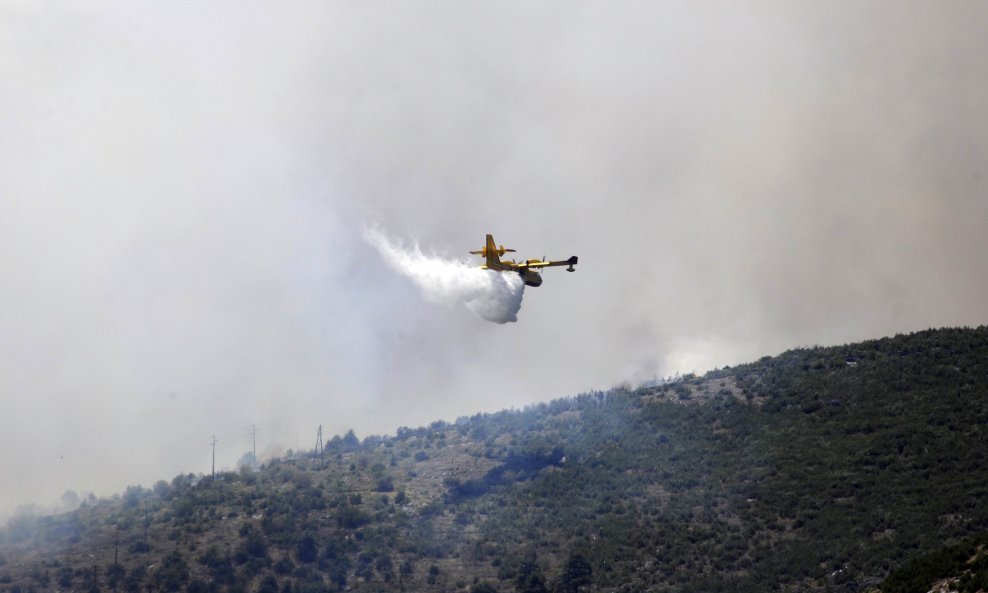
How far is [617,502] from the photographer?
5310 inches

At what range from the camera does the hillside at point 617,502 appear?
120m

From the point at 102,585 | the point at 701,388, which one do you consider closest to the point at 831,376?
the point at 701,388

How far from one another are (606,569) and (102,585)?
43.8m

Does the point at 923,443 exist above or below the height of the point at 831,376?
below

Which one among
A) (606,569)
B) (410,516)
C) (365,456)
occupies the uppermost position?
(365,456)

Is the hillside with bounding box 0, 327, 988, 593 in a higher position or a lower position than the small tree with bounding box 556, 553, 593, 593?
higher

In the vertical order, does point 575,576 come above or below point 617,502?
below

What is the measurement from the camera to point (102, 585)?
126500 mm

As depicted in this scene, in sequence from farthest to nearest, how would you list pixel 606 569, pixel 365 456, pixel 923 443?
pixel 365 456 → pixel 923 443 → pixel 606 569

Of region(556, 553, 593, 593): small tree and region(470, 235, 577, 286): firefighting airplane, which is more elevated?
region(470, 235, 577, 286): firefighting airplane

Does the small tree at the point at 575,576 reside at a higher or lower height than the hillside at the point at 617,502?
lower

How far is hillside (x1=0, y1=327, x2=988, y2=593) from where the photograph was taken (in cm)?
11981

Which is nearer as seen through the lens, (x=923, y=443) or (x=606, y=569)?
(x=606, y=569)

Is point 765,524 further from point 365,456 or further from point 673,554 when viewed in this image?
point 365,456
